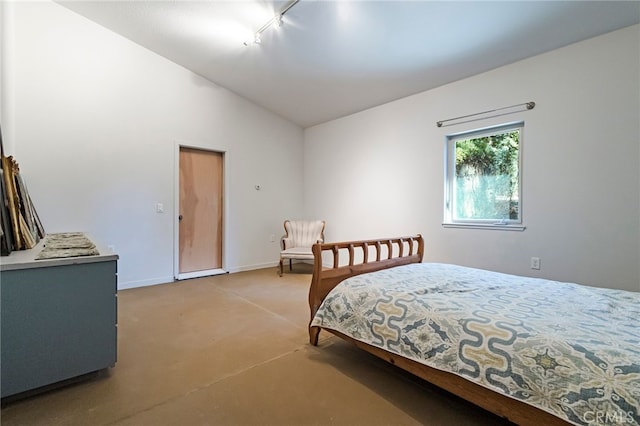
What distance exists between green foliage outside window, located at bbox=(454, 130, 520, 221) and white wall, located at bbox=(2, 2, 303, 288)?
3.17 metres

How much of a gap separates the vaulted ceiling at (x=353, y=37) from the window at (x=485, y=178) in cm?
73

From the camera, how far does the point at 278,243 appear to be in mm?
5387

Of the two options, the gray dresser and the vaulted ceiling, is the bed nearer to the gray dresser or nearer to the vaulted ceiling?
the gray dresser

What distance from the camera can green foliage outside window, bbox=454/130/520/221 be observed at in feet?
10.3

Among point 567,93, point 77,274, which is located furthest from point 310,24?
point 77,274

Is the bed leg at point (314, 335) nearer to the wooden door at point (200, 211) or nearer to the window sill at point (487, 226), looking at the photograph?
the window sill at point (487, 226)

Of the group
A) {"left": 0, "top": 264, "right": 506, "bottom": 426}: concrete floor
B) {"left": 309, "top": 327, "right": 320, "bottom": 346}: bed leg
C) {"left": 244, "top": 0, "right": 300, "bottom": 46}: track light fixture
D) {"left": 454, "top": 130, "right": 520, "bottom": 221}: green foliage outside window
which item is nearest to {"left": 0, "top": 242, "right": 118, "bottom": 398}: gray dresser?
{"left": 0, "top": 264, "right": 506, "bottom": 426}: concrete floor

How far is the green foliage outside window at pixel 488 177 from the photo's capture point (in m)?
3.15

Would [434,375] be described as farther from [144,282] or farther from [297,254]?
[144,282]

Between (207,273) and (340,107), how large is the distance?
3254mm

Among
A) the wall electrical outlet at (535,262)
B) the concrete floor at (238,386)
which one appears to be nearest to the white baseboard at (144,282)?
the concrete floor at (238,386)

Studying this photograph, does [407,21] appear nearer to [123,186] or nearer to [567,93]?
[567,93]

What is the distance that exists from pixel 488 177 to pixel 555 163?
64 centimetres

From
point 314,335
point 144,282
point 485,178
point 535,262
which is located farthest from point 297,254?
point 535,262
